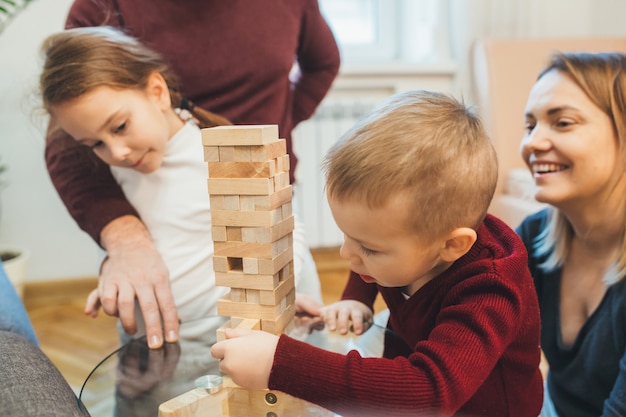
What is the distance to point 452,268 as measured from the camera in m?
0.78

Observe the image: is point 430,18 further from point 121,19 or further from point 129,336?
point 129,336

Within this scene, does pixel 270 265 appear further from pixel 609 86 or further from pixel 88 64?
pixel 609 86

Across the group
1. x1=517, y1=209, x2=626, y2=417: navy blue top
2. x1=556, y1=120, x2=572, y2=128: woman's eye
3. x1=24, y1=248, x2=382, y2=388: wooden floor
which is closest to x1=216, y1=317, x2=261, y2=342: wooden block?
x1=517, y1=209, x2=626, y2=417: navy blue top

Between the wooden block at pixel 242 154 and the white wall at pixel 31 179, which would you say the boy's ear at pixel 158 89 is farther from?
the white wall at pixel 31 179

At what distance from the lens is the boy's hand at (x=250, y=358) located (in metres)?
0.69

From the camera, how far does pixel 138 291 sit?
97 cm

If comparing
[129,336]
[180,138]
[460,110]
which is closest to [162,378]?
[129,336]

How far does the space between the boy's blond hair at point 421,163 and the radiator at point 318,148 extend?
6.64ft

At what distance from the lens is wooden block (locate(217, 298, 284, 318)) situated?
787 millimetres

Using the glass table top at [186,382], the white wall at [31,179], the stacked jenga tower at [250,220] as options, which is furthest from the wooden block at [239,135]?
the white wall at [31,179]

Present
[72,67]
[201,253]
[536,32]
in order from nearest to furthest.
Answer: [72,67] < [201,253] < [536,32]

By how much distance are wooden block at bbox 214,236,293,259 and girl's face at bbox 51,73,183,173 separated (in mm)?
339

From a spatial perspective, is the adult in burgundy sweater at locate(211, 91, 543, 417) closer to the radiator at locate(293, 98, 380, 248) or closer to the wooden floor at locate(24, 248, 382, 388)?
the wooden floor at locate(24, 248, 382, 388)

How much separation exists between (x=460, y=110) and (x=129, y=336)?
0.72m
